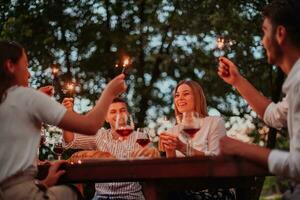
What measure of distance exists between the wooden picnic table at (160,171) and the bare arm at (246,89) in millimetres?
465

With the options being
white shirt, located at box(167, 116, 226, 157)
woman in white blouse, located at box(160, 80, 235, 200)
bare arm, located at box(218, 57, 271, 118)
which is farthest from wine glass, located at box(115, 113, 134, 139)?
bare arm, located at box(218, 57, 271, 118)

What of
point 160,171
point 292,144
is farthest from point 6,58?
point 292,144

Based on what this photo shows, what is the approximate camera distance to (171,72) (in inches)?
494

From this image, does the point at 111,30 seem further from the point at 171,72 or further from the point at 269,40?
the point at 269,40

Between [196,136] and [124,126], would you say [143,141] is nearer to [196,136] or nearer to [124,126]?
[124,126]

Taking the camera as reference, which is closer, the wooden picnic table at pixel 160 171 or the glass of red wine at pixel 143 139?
the wooden picnic table at pixel 160 171

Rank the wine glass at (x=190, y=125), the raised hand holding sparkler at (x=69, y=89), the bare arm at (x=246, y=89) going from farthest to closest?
the raised hand holding sparkler at (x=69, y=89) → the wine glass at (x=190, y=125) → the bare arm at (x=246, y=89)

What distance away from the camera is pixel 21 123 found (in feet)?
9.35

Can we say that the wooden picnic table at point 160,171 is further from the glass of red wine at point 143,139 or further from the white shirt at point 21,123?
the glass of red wine at point 143,139

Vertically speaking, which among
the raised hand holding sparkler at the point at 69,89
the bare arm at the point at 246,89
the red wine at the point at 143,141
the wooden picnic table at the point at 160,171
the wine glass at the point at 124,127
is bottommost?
the wooden picnic table at the point at 160,171

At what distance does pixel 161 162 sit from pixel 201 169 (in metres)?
0.23

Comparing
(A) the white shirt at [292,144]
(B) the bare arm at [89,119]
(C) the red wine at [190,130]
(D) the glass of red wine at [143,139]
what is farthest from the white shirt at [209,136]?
(A) the white shirt at [292,144]

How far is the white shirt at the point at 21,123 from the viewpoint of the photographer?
281cm

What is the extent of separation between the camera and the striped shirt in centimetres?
481
